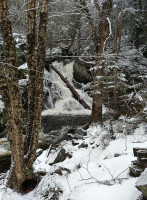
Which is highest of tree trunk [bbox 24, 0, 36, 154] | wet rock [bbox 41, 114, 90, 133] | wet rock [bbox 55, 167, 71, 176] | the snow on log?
tree trunk [bbox 24, 0, 36, 154]

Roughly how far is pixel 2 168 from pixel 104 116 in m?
6.48

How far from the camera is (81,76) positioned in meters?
16.4

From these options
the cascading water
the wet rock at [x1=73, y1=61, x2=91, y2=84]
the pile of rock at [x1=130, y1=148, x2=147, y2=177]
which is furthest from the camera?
the wet rock at [x1=73, y1=61, x2=91, y2=84]

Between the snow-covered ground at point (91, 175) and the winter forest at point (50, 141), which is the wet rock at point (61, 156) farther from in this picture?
the snow-covered ground at point (91, 175)

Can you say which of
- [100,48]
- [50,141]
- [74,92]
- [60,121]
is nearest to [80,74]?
[74,92]

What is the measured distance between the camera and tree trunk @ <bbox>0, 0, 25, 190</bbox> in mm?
3695

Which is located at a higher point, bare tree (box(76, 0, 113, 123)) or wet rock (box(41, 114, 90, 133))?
bare tree (box(76, 0, 113, 123))

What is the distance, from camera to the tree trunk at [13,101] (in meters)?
3.70

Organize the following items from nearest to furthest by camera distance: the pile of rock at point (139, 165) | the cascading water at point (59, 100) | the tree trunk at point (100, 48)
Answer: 1. the pile of rock at point (139, 165)
2. the tree trunk at point (100, 48)
3. the cascading water at point (59, 100)

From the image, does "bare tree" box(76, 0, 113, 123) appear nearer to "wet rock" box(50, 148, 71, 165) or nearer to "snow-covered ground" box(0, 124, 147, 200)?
"snow-covered ground" box(0, 124, 147, 200)

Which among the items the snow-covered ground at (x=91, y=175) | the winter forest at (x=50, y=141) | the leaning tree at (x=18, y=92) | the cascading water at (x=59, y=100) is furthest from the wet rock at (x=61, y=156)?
the cascading water at (x=59, y=100)

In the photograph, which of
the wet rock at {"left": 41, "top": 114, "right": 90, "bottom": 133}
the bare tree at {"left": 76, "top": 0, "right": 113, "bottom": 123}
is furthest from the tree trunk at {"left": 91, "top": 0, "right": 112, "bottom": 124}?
the wet rock at {"left": 41, "top": 114, "right": 90, "bottom": 133}

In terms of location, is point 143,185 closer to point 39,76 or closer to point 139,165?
point 139,165

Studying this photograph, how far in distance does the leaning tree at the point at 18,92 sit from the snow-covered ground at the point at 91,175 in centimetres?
50
